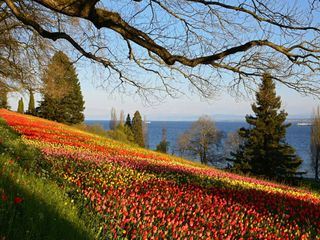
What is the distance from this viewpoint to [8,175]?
5172 millimetres

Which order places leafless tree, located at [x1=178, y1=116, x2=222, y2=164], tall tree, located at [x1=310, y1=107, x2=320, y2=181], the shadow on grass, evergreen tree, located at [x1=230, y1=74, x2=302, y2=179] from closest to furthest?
the shadow on grass → evergreen tree, located at [x1=230, y1=74, x2=302, y2=179] → tall tree, located at [x1=310, y1=107, x2=320, y2=181] → leafless tree, located at [x1=178, y1=116, x2=222, y2=164]

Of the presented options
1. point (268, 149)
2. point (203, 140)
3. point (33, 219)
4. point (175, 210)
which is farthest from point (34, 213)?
point (203, 140)

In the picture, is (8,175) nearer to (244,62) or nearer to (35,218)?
(35,218)

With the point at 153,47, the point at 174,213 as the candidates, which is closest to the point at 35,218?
the point at 174,213

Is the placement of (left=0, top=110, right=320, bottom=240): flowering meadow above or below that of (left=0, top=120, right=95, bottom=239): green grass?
below

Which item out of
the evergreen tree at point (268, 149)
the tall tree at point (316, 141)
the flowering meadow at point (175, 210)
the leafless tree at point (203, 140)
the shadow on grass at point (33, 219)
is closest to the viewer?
the shadow on grass at point (33, 219)

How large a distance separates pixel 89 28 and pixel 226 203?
214 inches

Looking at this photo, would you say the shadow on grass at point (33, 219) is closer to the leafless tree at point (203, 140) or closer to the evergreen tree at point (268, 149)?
the evergreen tree at point (268, 149)

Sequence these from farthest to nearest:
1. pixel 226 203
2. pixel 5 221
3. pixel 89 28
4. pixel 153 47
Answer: pixel 89 28 → pixel 226 203 → pixel 153 47 → pixel 5 221

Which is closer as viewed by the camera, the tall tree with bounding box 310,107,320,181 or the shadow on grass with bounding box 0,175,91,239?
the shadow on grass with bounding box 0,175,91,239

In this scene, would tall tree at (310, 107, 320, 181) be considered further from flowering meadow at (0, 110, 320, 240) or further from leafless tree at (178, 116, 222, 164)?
flowering meadow at (0, 110, 320, 240)

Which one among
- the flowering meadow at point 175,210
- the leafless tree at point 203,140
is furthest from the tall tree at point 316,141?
the flowering meadow at point 175,210

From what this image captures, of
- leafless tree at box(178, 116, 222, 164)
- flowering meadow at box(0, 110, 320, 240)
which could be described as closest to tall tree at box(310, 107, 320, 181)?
leafless tree at box(178, 116, 222, 164)

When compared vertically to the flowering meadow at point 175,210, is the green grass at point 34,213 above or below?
above
